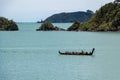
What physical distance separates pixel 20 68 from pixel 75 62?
50.1 feet

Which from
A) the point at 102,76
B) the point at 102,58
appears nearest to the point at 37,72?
the point at 102,76

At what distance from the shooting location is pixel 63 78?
82.8 m

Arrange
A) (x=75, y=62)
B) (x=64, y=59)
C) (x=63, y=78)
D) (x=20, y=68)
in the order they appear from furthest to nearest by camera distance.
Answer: (x=64, y=59) → (x=75, y=62) → (x=20, y=68) → (x=63, y=78)

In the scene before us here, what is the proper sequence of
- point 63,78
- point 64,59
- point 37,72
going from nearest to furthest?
point 63,78
point 37,72
point 64,59

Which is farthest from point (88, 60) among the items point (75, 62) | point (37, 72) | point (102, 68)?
point (37, 72)

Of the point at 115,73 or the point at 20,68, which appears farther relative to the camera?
the point at 20,68

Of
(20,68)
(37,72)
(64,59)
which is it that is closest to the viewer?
(37,72)

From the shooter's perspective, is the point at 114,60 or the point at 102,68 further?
the point at 114,60

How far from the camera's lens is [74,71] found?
299 feet

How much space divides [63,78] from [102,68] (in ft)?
50.0

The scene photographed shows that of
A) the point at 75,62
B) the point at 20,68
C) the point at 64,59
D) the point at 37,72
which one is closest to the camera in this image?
the point at 37,72

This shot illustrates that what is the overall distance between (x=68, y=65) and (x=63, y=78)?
19.3 meters

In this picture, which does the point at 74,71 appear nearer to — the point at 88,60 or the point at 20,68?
the point at 20,68

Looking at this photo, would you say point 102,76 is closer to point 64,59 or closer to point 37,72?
point 37,72
